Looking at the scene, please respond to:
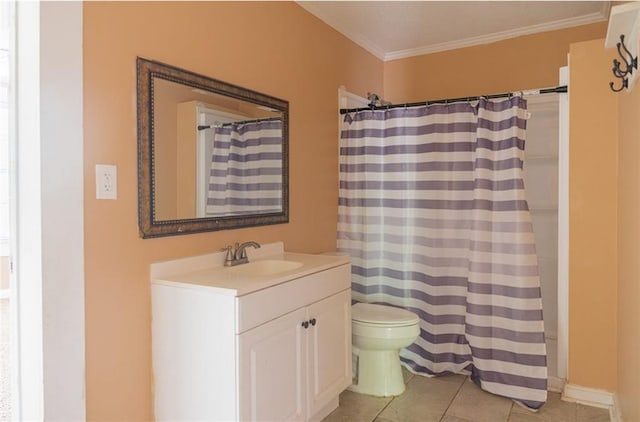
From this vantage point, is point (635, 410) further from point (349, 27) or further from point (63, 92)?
point (349, 27)

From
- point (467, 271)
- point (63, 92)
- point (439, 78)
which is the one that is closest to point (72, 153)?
point (63, 92)

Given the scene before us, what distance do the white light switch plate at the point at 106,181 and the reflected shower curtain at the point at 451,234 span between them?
170cm

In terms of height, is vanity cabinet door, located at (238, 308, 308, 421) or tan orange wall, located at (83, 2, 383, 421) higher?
tan orange wall, located at (83, 2, 383, 421)

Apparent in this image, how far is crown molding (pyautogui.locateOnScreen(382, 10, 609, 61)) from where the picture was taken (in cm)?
302

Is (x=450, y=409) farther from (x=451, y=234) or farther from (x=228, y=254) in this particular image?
(x=228, y=254)

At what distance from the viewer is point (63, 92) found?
59.4 inches

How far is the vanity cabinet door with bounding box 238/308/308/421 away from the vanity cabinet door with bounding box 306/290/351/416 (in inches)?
2.9

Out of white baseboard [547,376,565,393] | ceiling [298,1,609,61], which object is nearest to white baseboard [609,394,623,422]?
white baseboard [547,376,565,393]

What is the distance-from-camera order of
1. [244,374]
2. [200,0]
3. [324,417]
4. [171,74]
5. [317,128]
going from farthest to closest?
[317,128]
[324,417]
[200,0]
[171,74]
[244,374]

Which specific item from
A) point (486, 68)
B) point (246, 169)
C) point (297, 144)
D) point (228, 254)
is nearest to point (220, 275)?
point (228, 254)

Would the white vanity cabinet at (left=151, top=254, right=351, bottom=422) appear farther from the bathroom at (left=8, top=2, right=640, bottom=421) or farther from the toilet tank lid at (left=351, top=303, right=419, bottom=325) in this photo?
the toilet tank lid at (left=351, top=303, right=419, bottom=325)

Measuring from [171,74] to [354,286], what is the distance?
182cm

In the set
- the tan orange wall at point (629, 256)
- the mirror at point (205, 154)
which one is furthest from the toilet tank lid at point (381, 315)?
the tan orange wall at point (629, 256)

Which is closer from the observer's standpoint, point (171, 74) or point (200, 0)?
point (171, 74)
